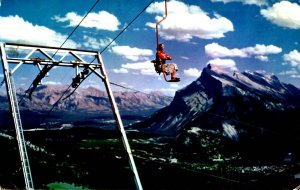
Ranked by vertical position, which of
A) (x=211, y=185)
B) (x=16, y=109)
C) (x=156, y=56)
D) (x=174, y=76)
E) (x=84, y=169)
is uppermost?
(x=156, y=56)

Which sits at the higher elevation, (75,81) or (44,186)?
(75,81)

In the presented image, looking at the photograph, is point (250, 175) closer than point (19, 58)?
No

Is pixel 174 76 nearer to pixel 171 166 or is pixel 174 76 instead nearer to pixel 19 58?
pixel 19 58

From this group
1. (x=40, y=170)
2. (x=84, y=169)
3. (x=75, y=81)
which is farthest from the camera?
(x=84, y=169)

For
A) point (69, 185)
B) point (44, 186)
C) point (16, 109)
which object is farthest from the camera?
point (69, 185)

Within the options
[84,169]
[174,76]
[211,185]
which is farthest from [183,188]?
[174,76]

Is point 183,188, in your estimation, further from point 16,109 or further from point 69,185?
point 16,109

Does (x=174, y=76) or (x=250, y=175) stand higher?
(x=174, y=76)

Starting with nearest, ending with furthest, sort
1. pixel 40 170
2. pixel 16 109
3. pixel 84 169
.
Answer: pixel 16 109
pixel 40 170
pixel 84 169

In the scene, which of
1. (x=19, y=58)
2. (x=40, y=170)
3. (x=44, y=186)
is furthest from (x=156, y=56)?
(x=40, y=170)
